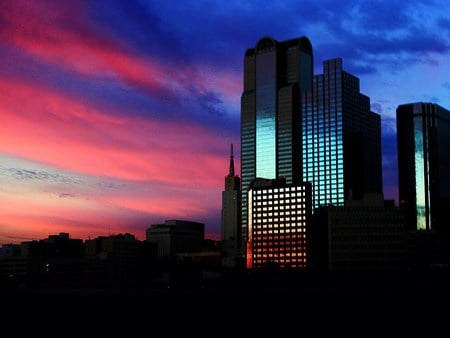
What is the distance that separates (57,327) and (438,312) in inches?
4336

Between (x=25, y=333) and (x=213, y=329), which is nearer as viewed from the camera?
(x=25, y=333)

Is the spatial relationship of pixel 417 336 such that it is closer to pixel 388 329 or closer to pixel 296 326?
pixel 388 329

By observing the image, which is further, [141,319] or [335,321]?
[141,319]

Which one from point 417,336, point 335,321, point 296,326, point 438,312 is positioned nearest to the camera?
point 417,336

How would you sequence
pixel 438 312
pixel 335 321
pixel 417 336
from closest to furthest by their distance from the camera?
pixel 417 336 → pixel 335 321 → pixel 438 312

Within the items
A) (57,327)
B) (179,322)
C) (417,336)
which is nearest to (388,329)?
(417,336)

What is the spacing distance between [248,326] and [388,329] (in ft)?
108

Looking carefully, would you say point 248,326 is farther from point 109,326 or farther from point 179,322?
point 109,326

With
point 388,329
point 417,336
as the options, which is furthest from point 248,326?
point 417,336

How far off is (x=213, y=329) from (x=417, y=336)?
4611 centimetres

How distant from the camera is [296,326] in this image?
15375 centimetres

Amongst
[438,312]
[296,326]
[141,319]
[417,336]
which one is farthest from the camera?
[438,312]

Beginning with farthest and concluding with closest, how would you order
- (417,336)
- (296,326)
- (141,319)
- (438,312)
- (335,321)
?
(438,312), (141,319), (335,321), (296,326), (417,336)

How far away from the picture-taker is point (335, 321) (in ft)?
550
